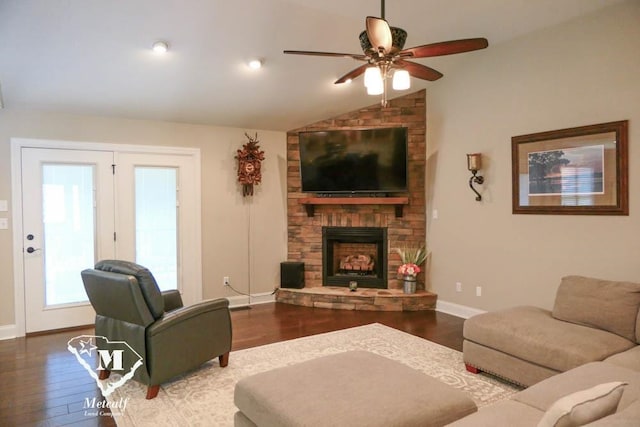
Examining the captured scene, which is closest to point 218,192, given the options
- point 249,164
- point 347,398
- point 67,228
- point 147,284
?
point 249,164

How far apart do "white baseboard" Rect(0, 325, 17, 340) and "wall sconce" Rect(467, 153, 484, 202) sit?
17.7ft

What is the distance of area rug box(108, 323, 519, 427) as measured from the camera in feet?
8.96

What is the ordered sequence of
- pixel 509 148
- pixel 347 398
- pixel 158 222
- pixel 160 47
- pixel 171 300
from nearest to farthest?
pixel 347 398, pixel 160 47, pixel 171 300, pixel 509 148, pixel 158 222

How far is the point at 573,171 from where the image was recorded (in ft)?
12.7

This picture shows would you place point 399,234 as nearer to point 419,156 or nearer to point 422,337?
point 419,156

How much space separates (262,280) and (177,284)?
4.07 feet

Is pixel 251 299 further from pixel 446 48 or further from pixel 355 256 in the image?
pixel 446 48

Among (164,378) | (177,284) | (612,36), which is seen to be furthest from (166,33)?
(612,36)

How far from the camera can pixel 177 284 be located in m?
5.45

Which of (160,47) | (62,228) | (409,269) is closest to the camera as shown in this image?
(160,47)

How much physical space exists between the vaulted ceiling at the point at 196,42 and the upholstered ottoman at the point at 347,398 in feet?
9.52

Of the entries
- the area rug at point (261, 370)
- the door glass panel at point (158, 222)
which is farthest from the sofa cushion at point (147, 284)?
the door glass panel at point (158, 222)

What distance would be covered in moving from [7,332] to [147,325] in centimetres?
260

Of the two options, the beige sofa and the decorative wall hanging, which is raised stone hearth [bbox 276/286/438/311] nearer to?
the decorative wall hanging
